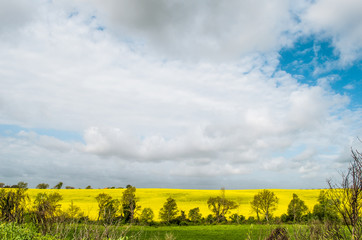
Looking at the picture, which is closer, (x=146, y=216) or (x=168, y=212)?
(x=146, y=216)

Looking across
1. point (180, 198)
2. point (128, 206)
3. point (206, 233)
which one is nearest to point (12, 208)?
point (206, 233)

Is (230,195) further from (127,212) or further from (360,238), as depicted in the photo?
(360,238)

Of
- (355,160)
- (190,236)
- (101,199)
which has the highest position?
(355,160)

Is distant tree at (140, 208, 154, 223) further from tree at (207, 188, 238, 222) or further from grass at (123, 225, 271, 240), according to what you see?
tree at (207, 188, 238, 222)

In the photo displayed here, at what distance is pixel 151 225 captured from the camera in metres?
52.9

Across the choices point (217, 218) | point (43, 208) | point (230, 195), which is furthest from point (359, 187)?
point (230, 195)

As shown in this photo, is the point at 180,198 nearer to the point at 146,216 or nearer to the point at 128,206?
the point at 128,206

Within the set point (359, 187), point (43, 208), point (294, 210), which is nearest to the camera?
point (359, 187)

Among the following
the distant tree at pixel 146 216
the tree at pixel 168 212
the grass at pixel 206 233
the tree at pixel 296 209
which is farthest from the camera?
the tree at pixel 296 209

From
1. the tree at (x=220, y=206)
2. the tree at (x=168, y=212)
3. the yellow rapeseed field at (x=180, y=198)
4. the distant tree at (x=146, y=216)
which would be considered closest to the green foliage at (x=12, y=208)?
the distant tree at (x=146, y=216)

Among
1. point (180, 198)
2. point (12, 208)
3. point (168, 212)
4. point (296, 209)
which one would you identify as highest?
point (12, 208)

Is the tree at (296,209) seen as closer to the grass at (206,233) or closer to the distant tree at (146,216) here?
the grass at (206,233)

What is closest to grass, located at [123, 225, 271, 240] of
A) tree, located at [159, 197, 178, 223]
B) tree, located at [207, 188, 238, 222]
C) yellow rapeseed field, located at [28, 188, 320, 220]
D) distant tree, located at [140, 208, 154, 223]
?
distant tree, located at [140, 208, 154, 223]

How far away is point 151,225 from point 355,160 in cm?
4815
